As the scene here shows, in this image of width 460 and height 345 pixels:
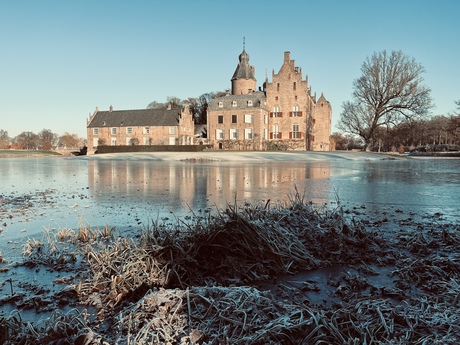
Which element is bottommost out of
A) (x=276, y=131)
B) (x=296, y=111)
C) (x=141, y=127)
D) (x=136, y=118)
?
(x=276, y=131)

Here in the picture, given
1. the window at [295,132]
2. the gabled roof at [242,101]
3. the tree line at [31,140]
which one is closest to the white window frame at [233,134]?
the gabled roof at [242,101]

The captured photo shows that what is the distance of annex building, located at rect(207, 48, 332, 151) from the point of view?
178 feet

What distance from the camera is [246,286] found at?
3.07 metres

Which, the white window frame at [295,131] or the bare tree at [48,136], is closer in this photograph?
the white window frame at [295,131]

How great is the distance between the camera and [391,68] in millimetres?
45219

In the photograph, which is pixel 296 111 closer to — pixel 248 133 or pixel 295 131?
pixel 295 131

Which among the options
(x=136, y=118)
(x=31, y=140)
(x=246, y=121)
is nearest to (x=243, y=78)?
(x=246, y=121)

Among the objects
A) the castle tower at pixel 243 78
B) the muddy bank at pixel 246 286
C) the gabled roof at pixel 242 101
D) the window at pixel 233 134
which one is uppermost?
the castle tower at pixel 243 78

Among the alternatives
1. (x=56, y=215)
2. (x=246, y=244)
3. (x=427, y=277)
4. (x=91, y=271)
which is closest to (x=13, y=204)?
(x=56, y=215)

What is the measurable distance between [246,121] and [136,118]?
22909 mm

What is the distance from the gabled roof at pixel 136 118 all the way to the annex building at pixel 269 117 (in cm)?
854

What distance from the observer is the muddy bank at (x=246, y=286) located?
88.1 inches

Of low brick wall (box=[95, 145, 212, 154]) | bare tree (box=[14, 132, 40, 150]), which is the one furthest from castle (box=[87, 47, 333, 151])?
bare tree (box=[14, 132, 40, 150])

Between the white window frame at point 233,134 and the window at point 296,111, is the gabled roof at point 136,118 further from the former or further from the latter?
the window at point 296,111
